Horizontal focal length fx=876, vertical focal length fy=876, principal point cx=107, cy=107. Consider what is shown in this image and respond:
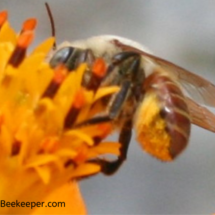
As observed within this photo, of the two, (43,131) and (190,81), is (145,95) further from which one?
(43,131)

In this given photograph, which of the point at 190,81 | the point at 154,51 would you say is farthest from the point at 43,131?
the point at 154,51

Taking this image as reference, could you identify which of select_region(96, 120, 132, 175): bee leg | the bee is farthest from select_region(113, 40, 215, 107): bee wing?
select_region(96, 120, 132, 175): bee leg

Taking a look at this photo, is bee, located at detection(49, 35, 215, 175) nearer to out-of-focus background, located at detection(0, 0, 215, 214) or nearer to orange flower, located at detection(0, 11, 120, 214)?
orange flower, located at detection(0, 11, 120, 214)

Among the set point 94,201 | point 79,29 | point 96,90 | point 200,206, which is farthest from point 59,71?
point 79,29

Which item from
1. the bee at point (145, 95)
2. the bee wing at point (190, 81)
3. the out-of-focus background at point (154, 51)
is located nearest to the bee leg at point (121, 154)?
the bee at point (145, 95)

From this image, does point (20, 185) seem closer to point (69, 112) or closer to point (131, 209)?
point (69, 112)

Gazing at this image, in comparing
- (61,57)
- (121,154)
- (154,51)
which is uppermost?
(154,51)

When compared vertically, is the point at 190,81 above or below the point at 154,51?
below
